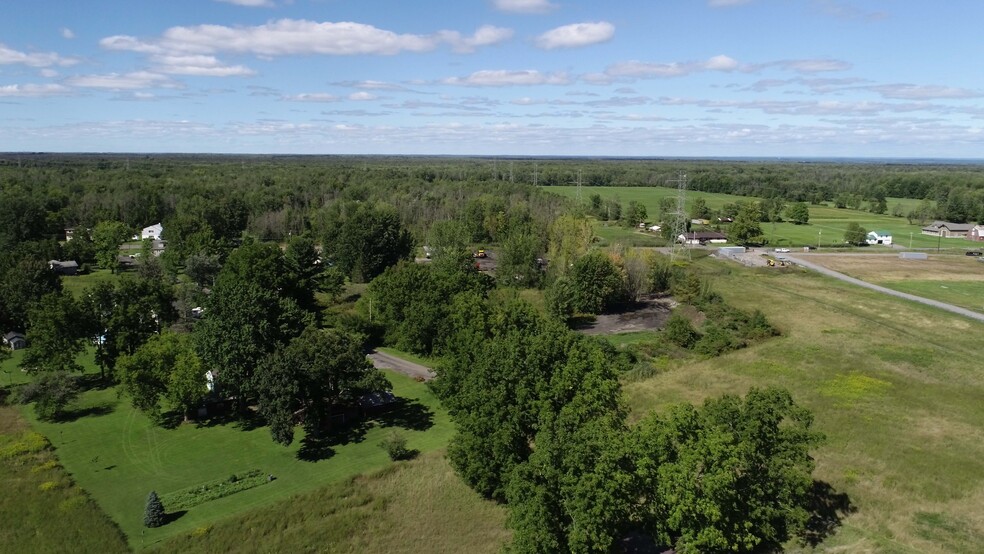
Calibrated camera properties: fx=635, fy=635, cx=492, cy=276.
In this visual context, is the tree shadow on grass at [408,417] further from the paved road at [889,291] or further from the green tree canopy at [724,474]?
the paved road at [889,291]

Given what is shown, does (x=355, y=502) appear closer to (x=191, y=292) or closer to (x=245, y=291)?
(x=245, y=291)

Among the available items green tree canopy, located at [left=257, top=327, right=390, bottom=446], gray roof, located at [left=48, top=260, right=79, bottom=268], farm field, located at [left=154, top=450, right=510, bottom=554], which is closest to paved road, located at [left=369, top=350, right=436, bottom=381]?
green tree canopy, located at [left=257, top=327, right=390, bottom=446]

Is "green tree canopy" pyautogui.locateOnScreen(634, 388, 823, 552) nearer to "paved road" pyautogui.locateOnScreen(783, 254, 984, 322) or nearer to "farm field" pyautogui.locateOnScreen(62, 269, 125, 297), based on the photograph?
"paved road" pyautogui.locateOnScreen(783, 254, 984, 322)

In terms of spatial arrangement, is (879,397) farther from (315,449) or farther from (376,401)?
(315,449)

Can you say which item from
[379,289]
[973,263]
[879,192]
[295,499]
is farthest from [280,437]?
[879,192]

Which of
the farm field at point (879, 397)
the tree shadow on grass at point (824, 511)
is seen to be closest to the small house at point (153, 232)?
the farm field at point (879, 397)
